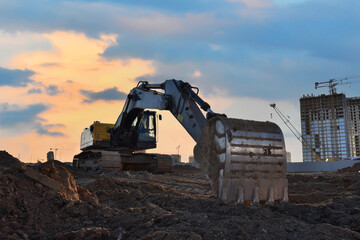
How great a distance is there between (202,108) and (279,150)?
199cm

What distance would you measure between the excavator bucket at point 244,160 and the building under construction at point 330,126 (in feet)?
140

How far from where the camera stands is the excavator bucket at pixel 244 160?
575cm

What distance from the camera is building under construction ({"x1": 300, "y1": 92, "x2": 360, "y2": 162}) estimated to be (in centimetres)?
4559

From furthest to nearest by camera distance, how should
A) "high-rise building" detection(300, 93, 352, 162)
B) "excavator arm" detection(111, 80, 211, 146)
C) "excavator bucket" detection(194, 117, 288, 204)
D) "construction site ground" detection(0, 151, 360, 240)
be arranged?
"high-rise building" detection(300, 93, 352, 162), "excavator arm" detection(111, 80, 211, 146), "excavator bucket" detection(194, 117, 288, 204), "construction site ground" detection(0, 151, 360, 240)

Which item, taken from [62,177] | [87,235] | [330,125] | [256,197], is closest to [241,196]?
[256,197]

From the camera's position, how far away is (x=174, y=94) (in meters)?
9.20

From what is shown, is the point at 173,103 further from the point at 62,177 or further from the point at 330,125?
the point at 330,125

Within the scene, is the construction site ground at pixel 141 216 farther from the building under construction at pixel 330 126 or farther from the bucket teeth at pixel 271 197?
the building under construction at pixel 330 126

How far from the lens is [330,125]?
46625 millimetres

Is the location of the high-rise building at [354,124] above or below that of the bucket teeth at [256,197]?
above

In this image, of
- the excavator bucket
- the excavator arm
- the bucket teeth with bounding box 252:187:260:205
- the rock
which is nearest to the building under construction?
the excavator arm

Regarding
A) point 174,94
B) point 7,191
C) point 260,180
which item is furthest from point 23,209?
point 174,94

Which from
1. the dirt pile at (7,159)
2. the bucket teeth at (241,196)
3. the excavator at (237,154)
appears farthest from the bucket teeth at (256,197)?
the dirt pile at (7,159)

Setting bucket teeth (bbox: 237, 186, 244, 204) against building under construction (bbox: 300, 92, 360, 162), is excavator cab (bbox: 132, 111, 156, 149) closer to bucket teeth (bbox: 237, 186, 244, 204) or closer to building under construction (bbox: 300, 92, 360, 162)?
bucket teeth (bbox: 237, 186, 244, 204)
